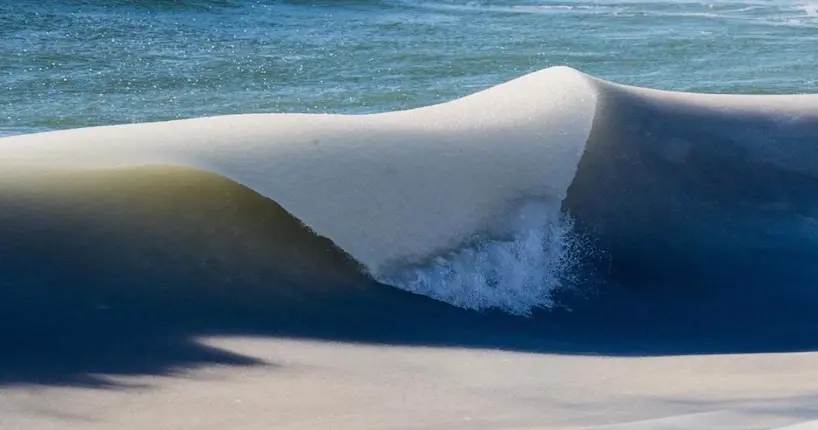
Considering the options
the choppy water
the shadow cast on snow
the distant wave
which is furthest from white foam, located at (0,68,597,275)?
the choppy water

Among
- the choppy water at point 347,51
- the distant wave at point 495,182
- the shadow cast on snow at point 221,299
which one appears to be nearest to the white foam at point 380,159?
the distant wave at point 495,182

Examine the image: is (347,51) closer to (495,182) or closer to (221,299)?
(495,182)

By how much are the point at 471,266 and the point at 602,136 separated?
3.29ft

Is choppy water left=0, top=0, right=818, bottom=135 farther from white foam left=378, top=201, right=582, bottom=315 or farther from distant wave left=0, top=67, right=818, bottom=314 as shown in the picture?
white foam left=378, top=201, right=582, bottom=315

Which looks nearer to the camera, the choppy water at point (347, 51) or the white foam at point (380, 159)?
the white foam at point (380, 159)

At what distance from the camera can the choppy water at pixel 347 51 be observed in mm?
10648

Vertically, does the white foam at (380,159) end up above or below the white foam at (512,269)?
above

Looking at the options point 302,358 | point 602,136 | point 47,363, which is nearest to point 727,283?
point 602,136

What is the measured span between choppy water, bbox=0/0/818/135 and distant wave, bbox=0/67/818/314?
5.34m

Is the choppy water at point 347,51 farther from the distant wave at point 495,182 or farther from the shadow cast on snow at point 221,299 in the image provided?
the shadow cast on snow at point 221,299

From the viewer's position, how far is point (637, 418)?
7.73ft

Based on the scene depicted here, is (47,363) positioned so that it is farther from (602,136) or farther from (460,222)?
(602,136)

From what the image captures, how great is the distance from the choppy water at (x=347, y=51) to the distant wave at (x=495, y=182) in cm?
534

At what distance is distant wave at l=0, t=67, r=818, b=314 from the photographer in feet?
13.3
